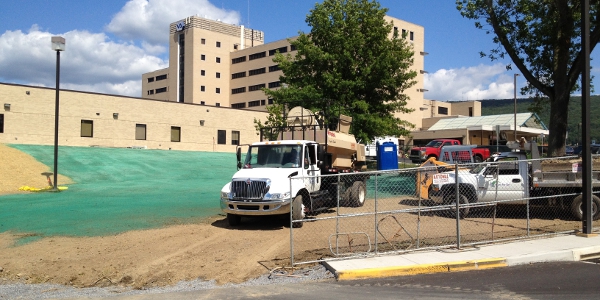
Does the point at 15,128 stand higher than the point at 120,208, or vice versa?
the point at 15,128

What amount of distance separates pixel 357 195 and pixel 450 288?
17.9 ft

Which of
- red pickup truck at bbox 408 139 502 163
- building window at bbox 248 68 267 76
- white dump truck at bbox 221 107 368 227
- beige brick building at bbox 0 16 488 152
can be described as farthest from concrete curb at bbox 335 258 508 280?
building window at bbox 248 68 267 76

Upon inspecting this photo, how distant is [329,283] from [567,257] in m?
4.83

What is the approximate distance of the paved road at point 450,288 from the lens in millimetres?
7211

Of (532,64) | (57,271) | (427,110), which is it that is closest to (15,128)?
(57,271)

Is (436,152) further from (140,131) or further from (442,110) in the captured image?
(442,110)

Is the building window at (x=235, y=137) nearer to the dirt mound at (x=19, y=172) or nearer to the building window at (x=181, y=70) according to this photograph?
the dirt mound at (x=19, y=172)

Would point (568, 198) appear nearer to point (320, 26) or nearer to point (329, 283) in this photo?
point (329, 283)

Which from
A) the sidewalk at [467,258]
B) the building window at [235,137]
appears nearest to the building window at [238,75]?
the building window at [235,137]

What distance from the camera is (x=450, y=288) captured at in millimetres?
7602

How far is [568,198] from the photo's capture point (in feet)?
44.0

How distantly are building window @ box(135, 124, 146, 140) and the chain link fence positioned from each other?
102 ft

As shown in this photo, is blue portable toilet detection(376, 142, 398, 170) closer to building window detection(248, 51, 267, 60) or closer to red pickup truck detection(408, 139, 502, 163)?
red pickup truck detection(408, 139, 502, 163)

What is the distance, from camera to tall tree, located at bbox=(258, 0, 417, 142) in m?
26.0
